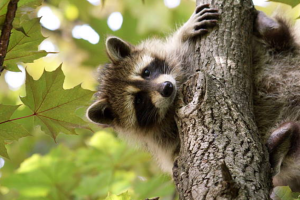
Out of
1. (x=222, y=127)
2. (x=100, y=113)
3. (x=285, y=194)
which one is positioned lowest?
(x=285, y=194)

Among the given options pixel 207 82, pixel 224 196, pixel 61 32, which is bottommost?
pixel 224 196

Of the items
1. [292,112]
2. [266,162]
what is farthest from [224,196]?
[292,112]

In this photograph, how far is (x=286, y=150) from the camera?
2.49 metres

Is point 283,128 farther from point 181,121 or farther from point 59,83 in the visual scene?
point 59,83

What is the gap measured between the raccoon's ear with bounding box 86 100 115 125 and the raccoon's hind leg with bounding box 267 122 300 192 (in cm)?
157

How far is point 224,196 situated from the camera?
1.65m

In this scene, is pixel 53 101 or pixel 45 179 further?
pixel 45 179

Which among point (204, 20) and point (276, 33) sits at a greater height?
→ point (276, 33)

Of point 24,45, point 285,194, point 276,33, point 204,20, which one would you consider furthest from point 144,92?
point 285,194

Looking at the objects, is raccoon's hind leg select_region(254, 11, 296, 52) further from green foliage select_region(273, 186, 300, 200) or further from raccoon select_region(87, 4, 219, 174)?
green foliage select_region(273, 186, 300, 200)

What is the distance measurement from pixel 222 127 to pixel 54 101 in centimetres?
93

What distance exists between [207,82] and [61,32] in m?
4.50

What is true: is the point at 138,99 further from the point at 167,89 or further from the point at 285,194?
the point at 285,194

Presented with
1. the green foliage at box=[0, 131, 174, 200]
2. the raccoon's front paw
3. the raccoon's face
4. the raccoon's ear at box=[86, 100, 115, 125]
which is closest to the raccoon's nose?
the raccoon's face
